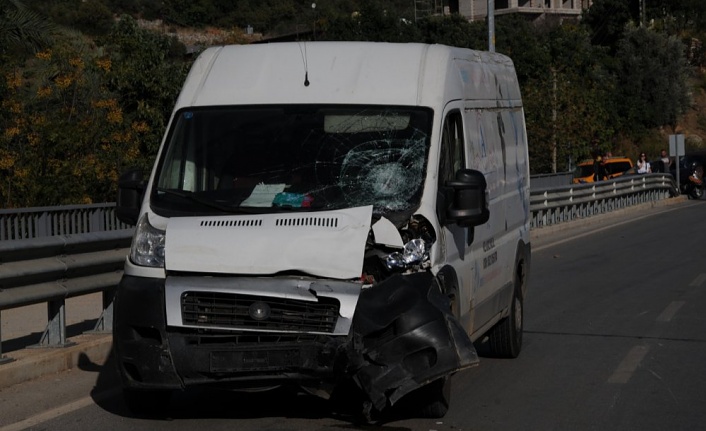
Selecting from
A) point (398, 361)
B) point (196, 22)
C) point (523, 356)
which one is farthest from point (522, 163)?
point (196, 22)

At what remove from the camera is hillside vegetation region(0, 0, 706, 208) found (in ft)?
72.0

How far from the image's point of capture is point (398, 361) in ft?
21.4

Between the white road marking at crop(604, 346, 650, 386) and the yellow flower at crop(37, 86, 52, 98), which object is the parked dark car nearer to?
the yellow flower at crop(37, 86, 52, 98)

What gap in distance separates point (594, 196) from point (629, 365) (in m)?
23.0

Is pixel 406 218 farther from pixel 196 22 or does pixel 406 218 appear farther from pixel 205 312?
pixel 196 22

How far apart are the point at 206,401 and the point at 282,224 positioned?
1.94m

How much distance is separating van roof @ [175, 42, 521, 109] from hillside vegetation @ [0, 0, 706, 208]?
45.3 ft

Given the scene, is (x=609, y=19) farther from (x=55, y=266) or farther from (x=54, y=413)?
(x=54, y=413)

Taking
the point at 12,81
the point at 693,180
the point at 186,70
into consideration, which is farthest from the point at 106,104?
the point at 693,180

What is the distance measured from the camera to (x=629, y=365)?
9617 mm

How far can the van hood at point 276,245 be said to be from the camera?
6.63 m

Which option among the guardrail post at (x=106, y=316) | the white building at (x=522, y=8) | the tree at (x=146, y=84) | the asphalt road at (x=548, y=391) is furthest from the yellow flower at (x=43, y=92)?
the white building at (x=522, y=8)

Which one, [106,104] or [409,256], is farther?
[106,104]

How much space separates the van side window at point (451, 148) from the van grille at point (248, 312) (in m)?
1.37
